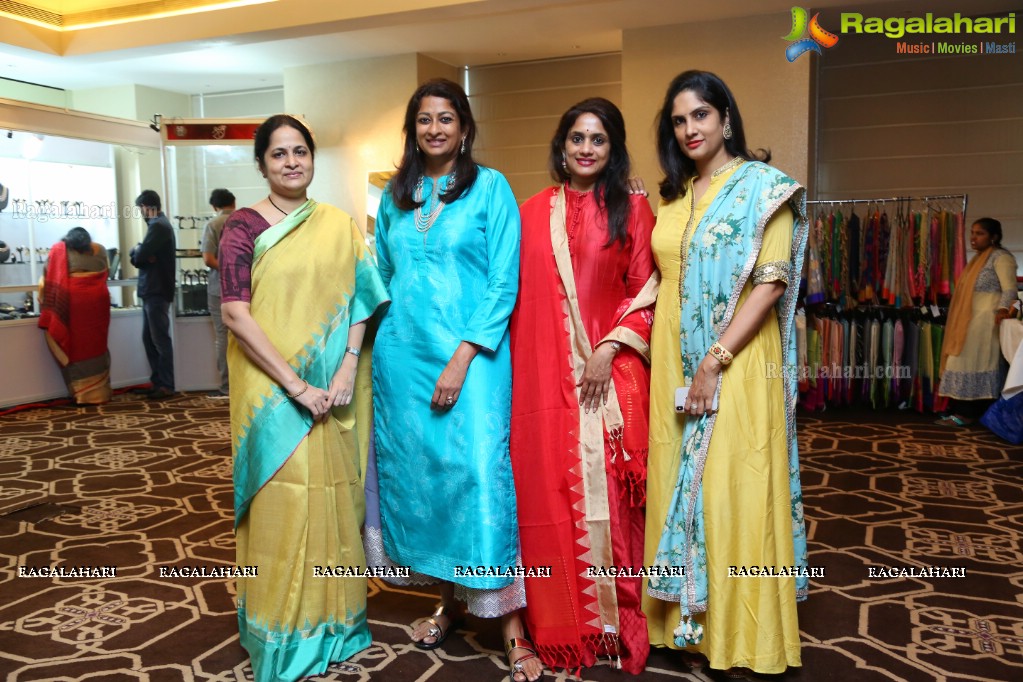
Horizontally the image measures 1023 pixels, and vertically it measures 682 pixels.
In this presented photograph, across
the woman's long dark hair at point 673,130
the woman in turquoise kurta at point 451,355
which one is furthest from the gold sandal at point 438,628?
the woman's long dark hair at point 673,130

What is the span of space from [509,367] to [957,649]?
1503 mm

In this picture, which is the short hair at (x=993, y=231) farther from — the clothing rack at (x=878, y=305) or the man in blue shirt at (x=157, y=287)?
the man in blue shirt at (x=157, y=287)

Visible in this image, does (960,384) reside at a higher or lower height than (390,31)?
lower

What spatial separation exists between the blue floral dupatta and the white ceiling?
4061mm

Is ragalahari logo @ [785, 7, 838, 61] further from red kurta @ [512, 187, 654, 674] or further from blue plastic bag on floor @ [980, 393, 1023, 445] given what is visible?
red kurta @ [512, 187, 654, 674]

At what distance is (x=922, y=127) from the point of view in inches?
277

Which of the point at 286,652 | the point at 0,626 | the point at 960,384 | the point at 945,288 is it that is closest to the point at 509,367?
the point at 286,652

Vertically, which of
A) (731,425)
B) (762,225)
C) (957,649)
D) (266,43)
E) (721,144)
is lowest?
(957,649)

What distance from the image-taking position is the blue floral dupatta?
6.77 ft

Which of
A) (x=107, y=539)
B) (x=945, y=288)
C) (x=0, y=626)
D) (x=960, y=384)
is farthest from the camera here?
(x=945, y=288)

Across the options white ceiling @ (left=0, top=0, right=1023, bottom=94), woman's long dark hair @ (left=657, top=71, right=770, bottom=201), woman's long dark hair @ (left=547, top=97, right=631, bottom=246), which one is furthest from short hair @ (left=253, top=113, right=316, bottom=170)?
white ceiling @ (left=0, top=0, right=1023, bottom=94)

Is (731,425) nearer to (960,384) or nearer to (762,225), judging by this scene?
(762,225)

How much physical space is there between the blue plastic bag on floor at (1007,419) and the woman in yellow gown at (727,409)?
3536 millimetres

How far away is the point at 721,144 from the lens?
7.10ft
